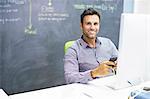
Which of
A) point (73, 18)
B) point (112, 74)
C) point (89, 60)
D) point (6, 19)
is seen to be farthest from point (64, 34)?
point (112, 74)

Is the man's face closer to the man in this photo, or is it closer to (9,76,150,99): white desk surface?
the man

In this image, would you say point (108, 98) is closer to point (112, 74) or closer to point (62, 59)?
point (112, 74)

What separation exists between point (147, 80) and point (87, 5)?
146 centimetres

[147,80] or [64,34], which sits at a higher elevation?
[64,34]

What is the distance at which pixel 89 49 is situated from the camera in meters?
2.79

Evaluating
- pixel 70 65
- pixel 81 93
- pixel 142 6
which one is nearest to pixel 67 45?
pixel 70 65

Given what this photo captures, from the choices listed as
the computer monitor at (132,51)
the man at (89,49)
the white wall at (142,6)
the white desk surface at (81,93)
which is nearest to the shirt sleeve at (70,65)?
the man at (89,49)

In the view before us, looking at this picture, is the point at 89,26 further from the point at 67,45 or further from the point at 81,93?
the point at 81,93

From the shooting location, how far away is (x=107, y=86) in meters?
1.62

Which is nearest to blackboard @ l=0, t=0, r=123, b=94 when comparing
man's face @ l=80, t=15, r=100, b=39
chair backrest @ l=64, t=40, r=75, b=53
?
man's face @ l=80, t=15, r=100, b=39

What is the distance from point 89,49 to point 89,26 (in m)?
0.25

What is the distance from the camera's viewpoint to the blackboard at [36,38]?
2.41 m

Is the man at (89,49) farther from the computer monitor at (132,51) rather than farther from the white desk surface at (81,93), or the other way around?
the computer monitor at (132,51)

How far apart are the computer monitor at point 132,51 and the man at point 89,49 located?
3.50 feet
